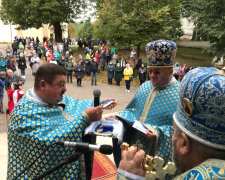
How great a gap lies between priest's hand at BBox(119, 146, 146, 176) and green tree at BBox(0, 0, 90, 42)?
79.0ft

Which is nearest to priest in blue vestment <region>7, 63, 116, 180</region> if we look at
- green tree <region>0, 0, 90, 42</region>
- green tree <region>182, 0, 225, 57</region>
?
green tree <region>182, 0, 225, 57</region>

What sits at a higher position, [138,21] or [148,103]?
[138,21]

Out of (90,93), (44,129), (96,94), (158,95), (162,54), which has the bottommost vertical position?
(90,93)

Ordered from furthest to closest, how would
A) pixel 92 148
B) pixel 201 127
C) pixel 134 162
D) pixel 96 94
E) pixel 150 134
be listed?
pixel 150 134 < pixel 96 94 < pixel 92 148 < pixel 134 162 < pixel 201 127

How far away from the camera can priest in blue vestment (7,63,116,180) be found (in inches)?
81.7

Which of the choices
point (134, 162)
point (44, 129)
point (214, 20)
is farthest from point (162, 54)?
point (214, 20)

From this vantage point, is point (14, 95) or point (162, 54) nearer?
point (162, 54)

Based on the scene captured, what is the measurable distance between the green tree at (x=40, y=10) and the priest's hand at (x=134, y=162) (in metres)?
24.1

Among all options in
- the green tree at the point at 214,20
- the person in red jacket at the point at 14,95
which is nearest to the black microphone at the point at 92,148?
the person in red jacket at the point at 14,95

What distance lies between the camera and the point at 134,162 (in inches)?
52.5

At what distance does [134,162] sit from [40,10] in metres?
25.3

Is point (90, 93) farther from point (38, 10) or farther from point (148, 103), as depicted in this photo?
point (38, 10)

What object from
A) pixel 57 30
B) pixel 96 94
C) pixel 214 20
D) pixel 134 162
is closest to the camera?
pixel 134 162

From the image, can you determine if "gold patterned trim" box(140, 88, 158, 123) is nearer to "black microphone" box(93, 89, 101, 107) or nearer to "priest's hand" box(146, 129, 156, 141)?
"priest's hand" box(146, 129, 156, 141)
